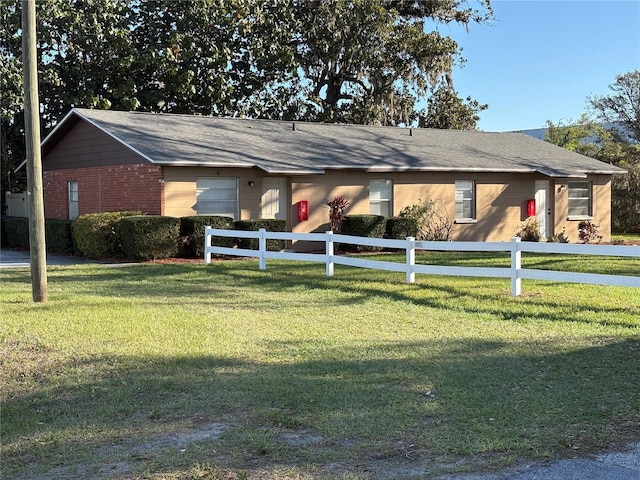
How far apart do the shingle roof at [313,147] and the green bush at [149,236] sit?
1.66 m

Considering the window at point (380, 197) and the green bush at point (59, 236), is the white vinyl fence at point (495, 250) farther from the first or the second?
the window at point (380, 197)

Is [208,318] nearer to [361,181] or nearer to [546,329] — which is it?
[546,329]

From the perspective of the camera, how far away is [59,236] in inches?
886

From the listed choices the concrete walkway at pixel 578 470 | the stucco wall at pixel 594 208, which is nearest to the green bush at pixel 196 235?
the stucco wall at pixel 594 208

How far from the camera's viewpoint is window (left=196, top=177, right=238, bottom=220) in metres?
21.6

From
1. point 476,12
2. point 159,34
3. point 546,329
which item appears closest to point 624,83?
point 476,12

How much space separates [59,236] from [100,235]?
3059 millimetres

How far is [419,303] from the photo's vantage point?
11.7 metres

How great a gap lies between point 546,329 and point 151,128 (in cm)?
1665

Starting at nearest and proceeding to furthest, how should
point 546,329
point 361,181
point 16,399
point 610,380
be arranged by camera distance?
point 16,399 → point 610,380 → point 546,329 → point 361,181

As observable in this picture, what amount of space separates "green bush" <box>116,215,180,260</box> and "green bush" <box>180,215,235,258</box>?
0.35 metres

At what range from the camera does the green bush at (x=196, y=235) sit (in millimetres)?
20000

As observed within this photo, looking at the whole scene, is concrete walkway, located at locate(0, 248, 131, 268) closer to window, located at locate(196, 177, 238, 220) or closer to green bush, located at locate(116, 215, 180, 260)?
green bush, located at locate(116, 215, 180, 260)

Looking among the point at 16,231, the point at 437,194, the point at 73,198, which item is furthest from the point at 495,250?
the point at 16,231
